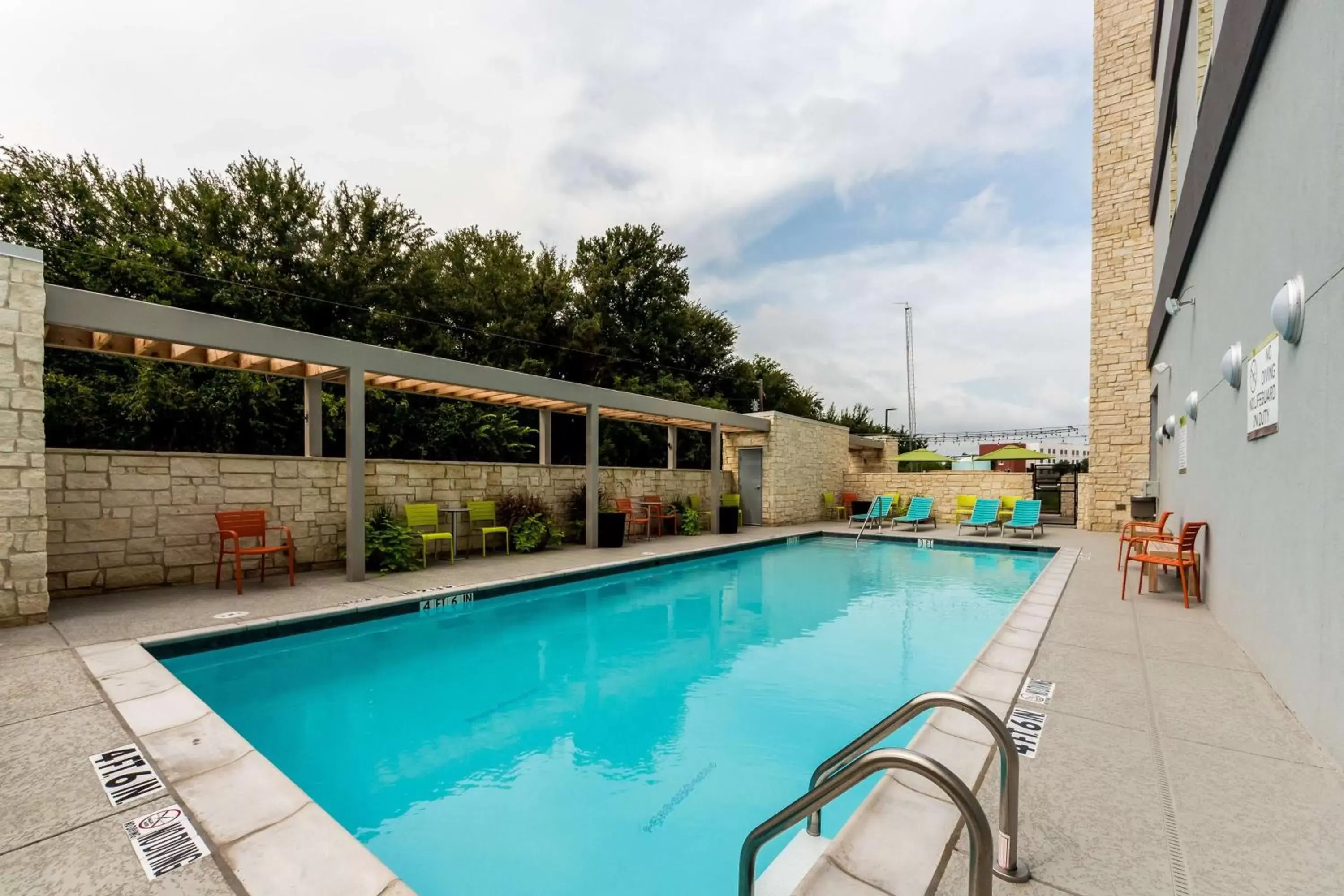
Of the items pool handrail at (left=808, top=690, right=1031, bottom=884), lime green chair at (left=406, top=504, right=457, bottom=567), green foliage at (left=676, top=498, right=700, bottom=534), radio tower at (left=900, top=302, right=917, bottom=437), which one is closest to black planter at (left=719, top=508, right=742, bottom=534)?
green foliage at (left=676, top=498, right=700, bottom=534)

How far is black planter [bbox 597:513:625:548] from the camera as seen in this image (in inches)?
397

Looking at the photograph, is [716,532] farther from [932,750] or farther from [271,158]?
[271,158]

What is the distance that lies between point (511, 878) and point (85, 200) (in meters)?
18.5

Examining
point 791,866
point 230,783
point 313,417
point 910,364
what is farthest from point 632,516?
point 910,364

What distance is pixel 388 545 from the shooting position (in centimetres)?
736

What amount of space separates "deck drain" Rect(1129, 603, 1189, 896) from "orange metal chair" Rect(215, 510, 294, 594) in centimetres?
703

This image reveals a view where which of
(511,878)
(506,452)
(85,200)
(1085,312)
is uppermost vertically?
(85,200)

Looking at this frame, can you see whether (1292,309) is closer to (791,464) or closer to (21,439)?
(21,439)

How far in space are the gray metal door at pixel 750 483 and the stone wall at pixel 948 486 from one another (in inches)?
157

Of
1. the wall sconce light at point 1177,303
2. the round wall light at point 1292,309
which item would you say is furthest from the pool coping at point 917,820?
the wall sconce light at point 1177,303

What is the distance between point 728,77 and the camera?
1016cm

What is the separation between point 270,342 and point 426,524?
3.15 metres

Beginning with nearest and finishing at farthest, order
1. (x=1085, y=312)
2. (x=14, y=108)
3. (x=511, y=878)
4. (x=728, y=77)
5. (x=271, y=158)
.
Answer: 1. (x=511, y=878)
2. (x=728, y=77)
3. (x=14, y=108)
4. (x=1085, y=312)
5. (x=271, y=158)

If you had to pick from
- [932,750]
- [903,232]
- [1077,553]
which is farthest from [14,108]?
[1077,553]
